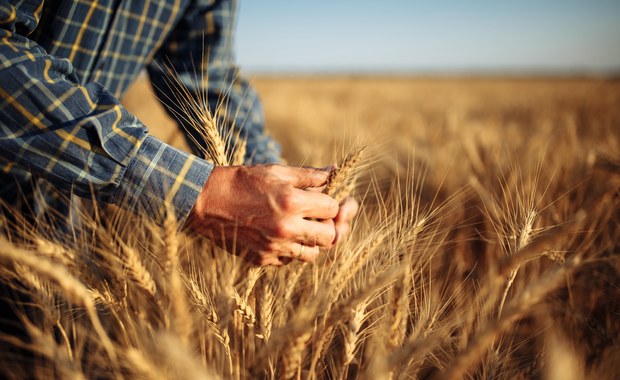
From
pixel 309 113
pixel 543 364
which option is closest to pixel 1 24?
pixel 543 364

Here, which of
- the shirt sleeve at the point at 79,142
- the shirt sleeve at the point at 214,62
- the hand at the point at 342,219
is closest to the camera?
the shirt sleeve at the point at 79,142

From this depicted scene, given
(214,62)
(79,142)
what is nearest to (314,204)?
(79,142)

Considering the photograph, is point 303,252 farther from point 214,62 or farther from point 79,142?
point 214,62

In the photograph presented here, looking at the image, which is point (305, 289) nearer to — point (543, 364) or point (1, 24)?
point (543, 364)

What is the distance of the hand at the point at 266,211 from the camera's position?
59cm

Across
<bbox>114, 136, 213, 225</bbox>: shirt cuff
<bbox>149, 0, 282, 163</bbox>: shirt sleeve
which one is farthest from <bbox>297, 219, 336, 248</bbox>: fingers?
<bbox>149, 0, 282, 163</bbox>: shirt sleeve

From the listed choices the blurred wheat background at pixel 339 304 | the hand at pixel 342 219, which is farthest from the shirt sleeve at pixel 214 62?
the hand at pixel 342 219

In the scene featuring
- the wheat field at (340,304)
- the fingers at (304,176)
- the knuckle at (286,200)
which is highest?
the fingers at (304,176)

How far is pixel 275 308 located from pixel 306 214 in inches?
9.2

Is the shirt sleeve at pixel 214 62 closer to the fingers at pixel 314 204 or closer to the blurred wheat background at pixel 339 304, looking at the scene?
the blurred wheat background at pixel 339 304

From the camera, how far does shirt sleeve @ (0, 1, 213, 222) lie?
1.87 ft

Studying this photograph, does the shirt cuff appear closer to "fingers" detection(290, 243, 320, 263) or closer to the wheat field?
the wheat field

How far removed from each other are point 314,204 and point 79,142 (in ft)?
1.34

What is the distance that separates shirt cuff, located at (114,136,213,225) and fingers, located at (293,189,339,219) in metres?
0.17
